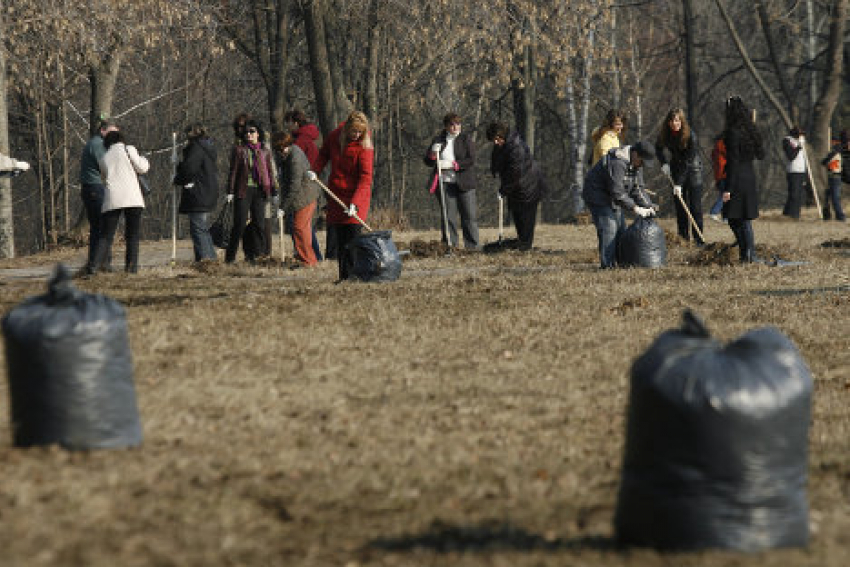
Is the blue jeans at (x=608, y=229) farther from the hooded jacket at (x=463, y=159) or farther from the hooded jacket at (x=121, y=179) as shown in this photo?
the hooded jacket at (x=121, y=179)

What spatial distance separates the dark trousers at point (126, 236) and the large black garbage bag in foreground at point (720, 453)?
11014mm

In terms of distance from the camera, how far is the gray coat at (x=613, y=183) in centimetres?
1422

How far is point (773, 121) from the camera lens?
51.7 m

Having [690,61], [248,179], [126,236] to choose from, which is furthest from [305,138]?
[690,61]

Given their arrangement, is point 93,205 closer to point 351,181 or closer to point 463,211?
point 351,181

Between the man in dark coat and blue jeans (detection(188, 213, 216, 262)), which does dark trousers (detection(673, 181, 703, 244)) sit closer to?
the man in dark coat

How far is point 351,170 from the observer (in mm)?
12977

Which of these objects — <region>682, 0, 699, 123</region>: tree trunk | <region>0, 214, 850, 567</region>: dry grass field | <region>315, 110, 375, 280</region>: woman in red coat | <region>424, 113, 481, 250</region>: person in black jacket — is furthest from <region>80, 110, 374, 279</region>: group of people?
<region>682, 0, 699, 123</region>: tree trunk

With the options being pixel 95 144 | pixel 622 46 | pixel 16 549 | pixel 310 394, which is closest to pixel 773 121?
pixel 622 46

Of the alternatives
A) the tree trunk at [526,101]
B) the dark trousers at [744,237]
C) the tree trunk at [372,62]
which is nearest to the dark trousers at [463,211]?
the dark trousers at [744,237]

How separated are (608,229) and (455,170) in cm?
364

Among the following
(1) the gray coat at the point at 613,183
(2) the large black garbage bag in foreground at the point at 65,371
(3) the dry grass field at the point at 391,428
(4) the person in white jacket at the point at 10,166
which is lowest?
(3) the dry grass field at the point at 391,428

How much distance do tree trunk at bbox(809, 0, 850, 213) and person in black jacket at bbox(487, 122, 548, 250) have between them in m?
13.7

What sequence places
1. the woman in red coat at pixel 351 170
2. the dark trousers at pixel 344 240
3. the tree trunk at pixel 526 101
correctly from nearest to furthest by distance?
the woman in red coat at pixel 351 170 → the dark trousers at pixel 344 240 → the tree trunk at pixel 526 101
